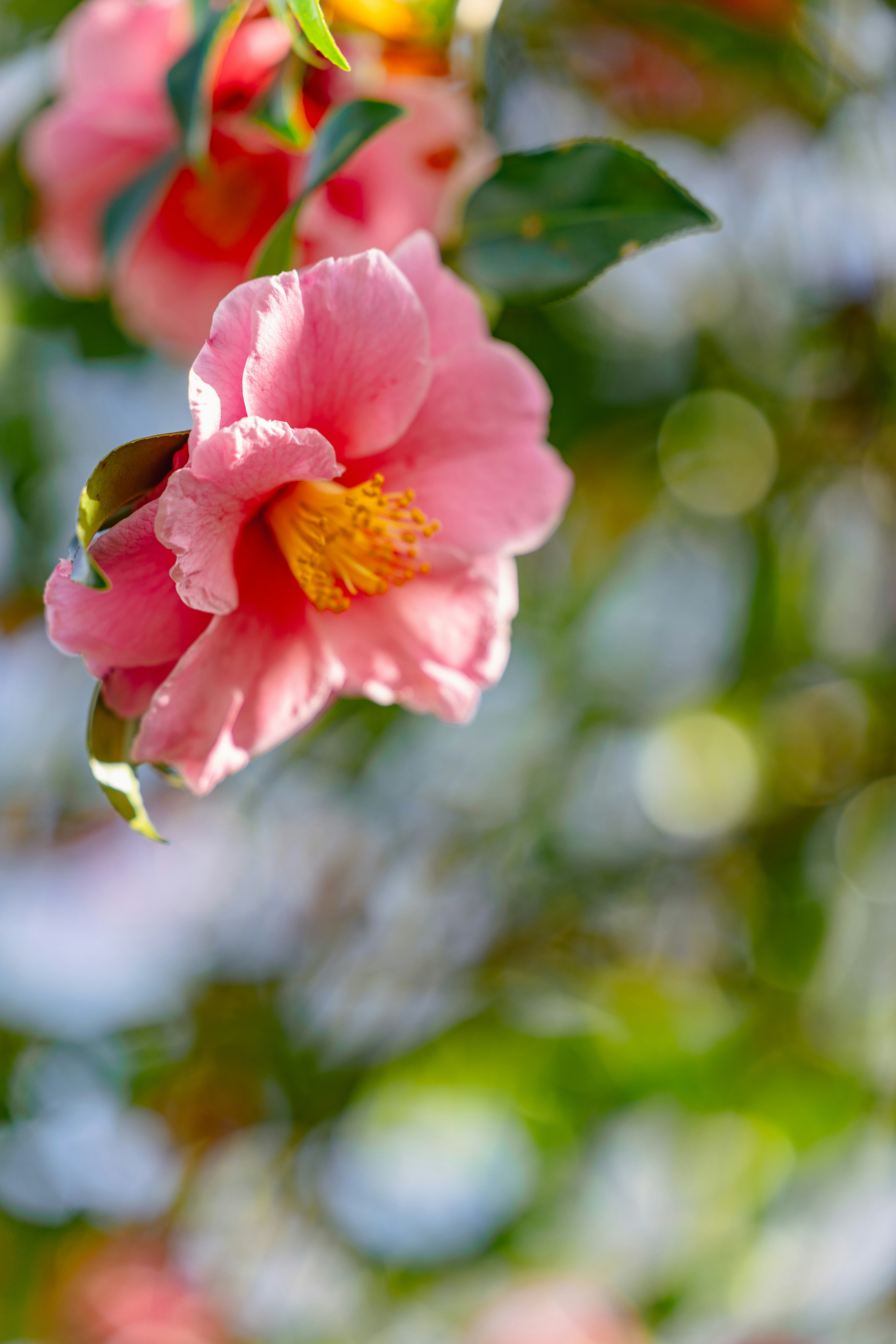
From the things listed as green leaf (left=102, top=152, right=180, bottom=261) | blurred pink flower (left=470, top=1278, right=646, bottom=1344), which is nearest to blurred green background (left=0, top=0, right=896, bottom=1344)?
blurred pink flower (left=470, top=1278, right=646, bottom=1344)

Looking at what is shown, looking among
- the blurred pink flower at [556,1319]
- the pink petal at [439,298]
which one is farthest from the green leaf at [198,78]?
the blurred pink flower at [556,1319]

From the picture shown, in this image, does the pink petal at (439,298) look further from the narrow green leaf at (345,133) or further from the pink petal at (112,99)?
the pink petal at (112,99)

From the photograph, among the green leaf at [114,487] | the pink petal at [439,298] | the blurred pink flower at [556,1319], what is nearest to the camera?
the green leaf at [114,487]

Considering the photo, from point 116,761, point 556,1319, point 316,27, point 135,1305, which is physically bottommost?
point 135,1305

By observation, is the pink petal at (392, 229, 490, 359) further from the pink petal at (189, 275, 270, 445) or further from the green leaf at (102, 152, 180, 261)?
the green leaf at (102, 152, 180, 261)

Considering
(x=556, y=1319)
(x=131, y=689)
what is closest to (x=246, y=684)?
(x=131, y=689)

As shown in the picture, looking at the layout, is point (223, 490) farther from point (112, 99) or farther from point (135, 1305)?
point (135, 1305)
